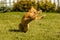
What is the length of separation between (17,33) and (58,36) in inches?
54.1

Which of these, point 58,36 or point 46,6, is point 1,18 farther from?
point 58,36

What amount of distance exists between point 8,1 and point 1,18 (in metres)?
3.84

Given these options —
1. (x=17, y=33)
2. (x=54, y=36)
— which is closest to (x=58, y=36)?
(x=54, y=36)

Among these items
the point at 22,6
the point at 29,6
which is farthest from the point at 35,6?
the point at 22,6

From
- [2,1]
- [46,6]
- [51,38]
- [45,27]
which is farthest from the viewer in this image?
[2,1]

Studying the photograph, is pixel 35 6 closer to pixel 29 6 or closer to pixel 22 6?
pixel 29 6

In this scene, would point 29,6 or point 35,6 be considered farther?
point 35,6

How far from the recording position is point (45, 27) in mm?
10508

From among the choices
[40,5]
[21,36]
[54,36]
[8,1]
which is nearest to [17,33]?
[21,36]

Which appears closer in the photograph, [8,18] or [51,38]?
[51,38]

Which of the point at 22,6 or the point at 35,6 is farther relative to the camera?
the point at 35,6

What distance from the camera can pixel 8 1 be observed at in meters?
17.0

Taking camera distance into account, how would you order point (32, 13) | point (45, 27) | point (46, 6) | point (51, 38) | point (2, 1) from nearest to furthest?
point (51, 38) → point (32, 13) → point (45, 27) → point (46, 6) → point (2, 1)

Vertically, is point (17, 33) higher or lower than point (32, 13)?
lower
